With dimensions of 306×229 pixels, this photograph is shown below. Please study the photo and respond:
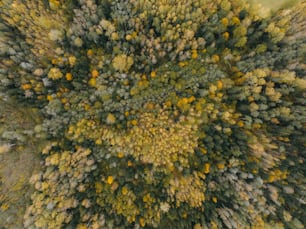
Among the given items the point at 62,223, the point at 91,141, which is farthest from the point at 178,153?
the point at 62,223

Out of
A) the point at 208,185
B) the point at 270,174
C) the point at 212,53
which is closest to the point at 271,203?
the point at 270,174

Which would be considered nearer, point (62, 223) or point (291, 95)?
point (62, 223)

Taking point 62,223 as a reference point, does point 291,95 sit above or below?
above

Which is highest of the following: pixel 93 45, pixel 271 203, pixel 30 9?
pixel 30 9

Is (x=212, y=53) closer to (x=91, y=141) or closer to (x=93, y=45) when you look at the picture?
(x=93, y=45)

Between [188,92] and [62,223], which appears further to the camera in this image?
[188,92]

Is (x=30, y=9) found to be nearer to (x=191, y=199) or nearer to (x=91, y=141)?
(x=91, y=141)
